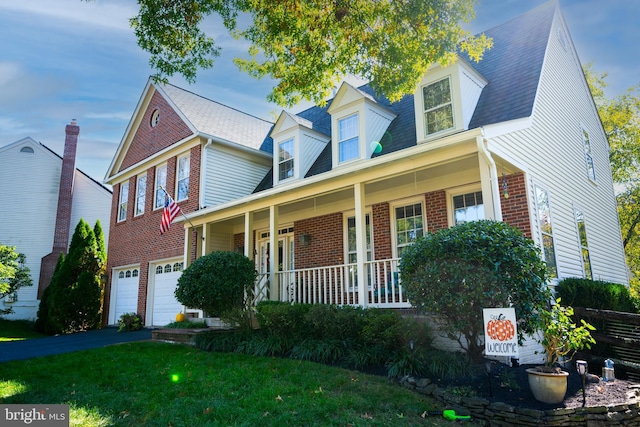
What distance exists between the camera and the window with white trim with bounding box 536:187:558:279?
308 inches

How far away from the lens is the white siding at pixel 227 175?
13.5 metres

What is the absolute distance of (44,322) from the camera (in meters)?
15.7

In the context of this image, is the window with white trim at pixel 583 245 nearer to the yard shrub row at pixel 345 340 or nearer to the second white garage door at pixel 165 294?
the yard shrub row at pixel 345 340

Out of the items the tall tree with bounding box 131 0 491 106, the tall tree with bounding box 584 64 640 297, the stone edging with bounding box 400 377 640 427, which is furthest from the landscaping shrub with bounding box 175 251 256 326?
the tall tree with bounding box 584 64 640 297

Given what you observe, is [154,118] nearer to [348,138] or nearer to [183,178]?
[183,178]

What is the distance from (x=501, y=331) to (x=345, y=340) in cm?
281

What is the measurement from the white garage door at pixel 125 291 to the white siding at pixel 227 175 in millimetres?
4878

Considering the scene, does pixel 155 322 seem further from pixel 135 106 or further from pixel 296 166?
pixel 135 106

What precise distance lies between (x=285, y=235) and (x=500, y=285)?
26.5 feet

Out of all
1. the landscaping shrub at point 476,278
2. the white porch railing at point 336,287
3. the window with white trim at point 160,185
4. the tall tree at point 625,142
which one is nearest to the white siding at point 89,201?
the window with white trim at point 160,185

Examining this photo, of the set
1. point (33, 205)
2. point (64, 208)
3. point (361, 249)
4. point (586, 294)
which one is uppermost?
point (33, 205)

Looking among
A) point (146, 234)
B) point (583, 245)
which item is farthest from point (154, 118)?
point (583, 245)

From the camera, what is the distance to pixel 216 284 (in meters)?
8.92

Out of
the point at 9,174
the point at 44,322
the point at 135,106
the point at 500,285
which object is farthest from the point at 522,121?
the point at 9,174
